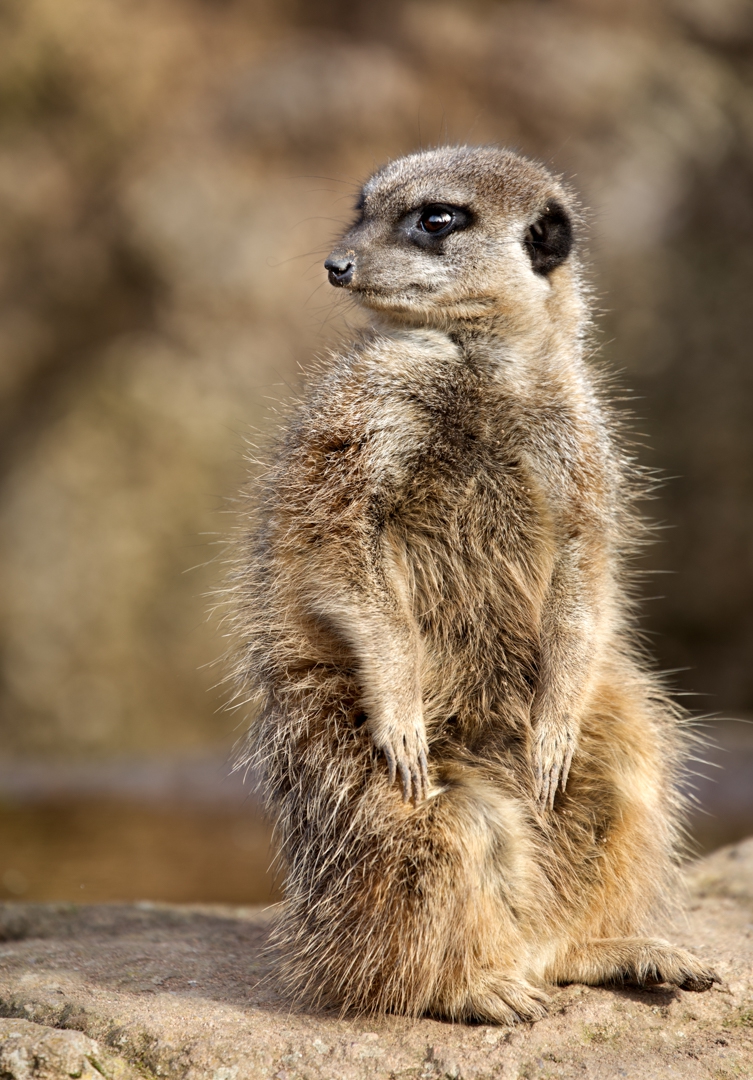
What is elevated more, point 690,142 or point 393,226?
point 690,142

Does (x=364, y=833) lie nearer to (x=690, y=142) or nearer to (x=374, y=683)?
(x=374, y=683)

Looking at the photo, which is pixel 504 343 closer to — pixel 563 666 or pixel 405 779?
pixel 563 666

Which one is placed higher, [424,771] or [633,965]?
[424,771]

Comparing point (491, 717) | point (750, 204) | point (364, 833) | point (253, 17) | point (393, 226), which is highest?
point (253, 17)

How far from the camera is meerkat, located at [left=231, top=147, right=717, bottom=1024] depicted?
2623 millimetres

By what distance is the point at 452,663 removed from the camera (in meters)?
2.88

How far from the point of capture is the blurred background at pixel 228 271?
8133 millimetres

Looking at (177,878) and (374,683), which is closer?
(374,683)

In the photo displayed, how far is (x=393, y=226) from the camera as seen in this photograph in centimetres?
316

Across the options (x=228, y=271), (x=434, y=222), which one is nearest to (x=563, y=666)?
(x=434, y=222)

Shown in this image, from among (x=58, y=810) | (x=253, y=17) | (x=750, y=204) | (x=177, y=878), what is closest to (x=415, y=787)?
(x=177, y=878)

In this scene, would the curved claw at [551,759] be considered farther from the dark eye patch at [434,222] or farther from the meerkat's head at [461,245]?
the dark eye patch at [434,222]

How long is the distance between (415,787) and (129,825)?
3469mm

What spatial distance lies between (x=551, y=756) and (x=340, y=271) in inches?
58.6
